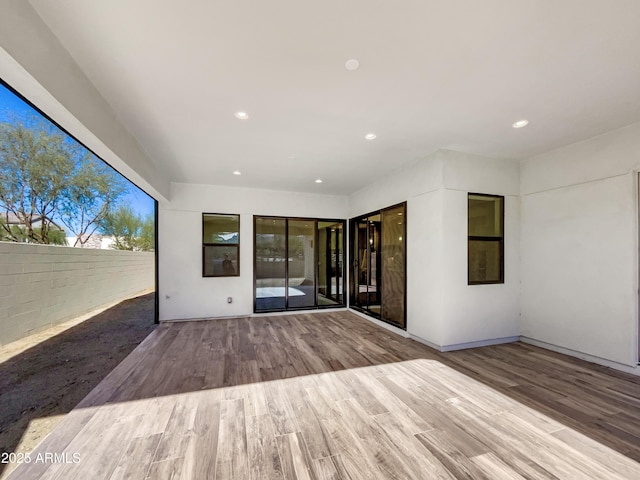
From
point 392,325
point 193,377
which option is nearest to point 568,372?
point 392,325

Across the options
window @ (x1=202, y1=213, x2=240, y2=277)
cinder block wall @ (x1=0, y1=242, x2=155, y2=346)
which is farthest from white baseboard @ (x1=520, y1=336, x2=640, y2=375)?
cinder block wall @ (x1=0, y1=242, x2=155, y2=346)

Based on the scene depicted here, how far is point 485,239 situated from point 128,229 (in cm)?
683

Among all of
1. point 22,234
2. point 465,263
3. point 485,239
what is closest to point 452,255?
point 465,263

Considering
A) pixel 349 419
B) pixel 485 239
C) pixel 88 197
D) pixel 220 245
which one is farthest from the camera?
pixel 220 245

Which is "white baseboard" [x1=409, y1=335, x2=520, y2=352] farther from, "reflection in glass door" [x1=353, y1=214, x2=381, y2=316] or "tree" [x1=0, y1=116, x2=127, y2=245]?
"tree" [x1=0, y1=116, x2=127, y2=245]

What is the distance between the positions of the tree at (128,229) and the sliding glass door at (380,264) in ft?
15.3

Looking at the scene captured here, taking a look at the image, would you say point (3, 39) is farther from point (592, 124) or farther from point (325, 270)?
point (325, 270)

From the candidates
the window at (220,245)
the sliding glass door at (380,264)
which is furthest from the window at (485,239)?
the window at (220,245)

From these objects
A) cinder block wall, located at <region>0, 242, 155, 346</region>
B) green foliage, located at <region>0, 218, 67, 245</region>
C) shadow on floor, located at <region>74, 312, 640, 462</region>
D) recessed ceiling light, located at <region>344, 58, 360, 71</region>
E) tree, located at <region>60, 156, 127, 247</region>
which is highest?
recessed ceiling light, located at <region>344, 58, 360, 71</region>

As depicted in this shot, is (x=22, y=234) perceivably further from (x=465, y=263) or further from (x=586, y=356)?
(x=586, y=356)

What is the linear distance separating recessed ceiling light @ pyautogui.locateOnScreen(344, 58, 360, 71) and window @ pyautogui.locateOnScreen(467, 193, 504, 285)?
114 inches

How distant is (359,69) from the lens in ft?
6.88

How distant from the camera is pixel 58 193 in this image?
3.05 m

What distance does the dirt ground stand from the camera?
2086mm
